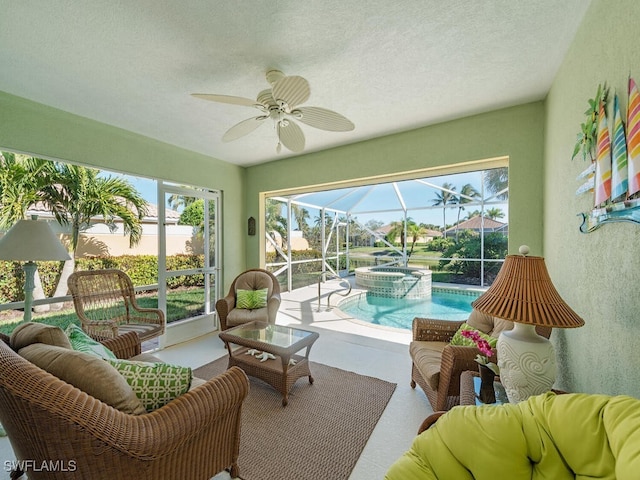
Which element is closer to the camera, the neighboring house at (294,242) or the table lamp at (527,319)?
the table lamp at (527,319)

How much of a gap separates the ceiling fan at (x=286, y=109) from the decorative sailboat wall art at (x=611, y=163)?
1356mm

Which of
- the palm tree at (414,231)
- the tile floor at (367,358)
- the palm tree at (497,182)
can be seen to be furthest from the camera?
the palm tree at (414,231)

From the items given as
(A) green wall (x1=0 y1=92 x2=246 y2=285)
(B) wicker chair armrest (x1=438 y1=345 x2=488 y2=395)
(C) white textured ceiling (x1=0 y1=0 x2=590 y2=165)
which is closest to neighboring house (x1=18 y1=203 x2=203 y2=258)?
(A) green wall (x1=0 y1=92 x2=246 y2=285)

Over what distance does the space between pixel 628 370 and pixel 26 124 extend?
14.9 feet

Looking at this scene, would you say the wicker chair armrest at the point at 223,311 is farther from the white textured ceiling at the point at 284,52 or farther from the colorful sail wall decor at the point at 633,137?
the colorful sail wall decor at the point at 633,137

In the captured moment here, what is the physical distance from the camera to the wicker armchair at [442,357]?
178cm

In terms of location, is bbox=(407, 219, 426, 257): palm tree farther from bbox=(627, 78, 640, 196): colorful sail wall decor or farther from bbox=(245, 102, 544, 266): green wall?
bbox=(627, 78, 640, 196): colorful sail wall decor

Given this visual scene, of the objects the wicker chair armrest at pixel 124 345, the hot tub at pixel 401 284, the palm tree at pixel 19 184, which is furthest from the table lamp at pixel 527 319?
the hot tub at pixel 401 284

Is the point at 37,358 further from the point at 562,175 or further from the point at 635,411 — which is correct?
the point at 562,175

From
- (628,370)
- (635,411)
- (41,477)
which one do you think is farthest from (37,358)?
(628,370)

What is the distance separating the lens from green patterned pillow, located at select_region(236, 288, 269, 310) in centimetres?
367

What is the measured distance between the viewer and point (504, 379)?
1.31 m

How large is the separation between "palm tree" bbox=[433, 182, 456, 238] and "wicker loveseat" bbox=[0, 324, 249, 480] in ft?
24.9

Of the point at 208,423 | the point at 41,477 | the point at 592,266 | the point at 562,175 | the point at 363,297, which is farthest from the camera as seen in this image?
the point at 363,297
